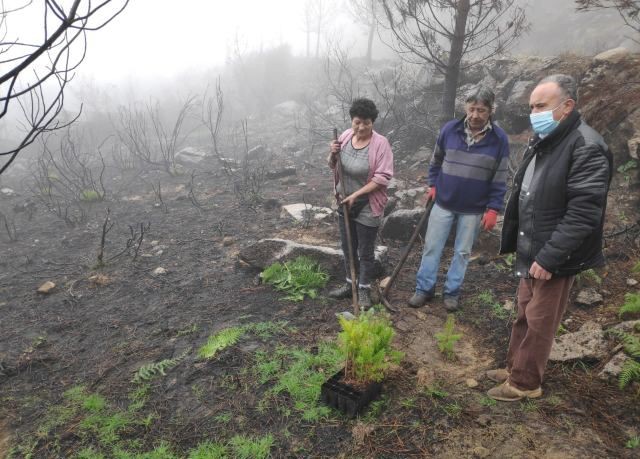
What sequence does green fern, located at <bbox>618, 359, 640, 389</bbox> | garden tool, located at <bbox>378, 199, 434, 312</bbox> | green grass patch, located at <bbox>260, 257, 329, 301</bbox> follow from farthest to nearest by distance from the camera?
green grass patch, located at <bbox>260, 257, 329, 301</bbox> < garden tool, located at <bbox>378, 199, 434, 312</bbox> < green fern, located at <bbox>618, 359, 640, 389</bbox>

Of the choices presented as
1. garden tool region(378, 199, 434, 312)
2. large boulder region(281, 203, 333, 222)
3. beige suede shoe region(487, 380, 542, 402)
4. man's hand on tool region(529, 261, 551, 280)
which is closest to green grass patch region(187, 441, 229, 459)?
beige suede shoe region(487, 380, 542, 402)

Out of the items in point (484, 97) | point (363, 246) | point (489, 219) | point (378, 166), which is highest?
point (484, 97)

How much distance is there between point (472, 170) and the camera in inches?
136

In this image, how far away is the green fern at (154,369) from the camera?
10.5ft

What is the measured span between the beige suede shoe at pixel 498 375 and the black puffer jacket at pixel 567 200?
942 mm

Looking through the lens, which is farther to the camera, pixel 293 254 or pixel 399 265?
pixel 293 254

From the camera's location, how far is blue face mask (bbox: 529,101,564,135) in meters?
2.24

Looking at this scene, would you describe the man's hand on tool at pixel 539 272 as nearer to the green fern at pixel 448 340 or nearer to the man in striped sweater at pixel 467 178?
the green fern at pixel 448 340

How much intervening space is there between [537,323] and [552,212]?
0.73m

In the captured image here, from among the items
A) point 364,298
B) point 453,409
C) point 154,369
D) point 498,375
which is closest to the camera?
point 453,409

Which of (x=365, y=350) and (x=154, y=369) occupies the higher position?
(x=365, y=350)

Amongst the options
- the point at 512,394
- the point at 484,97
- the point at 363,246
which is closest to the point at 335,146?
the point at 363,246

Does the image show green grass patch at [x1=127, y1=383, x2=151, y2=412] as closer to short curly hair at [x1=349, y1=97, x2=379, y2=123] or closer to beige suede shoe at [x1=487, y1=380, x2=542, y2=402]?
beige suede shoe at [x1=487, y1=380, x2=542, y2=402]

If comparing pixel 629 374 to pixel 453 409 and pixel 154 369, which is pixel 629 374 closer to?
pixel 453 409
